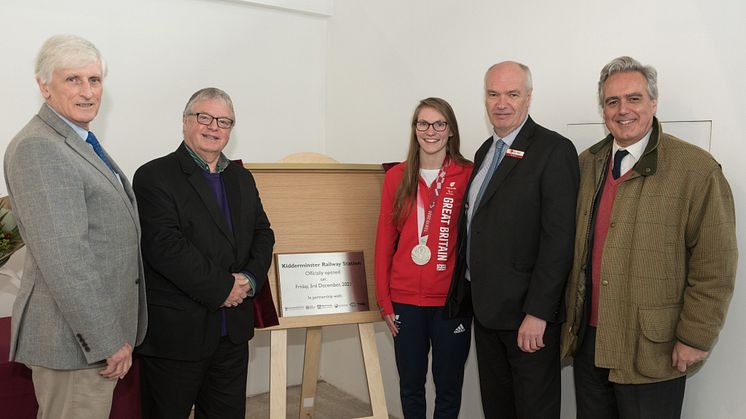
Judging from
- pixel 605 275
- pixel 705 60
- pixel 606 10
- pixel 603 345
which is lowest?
pixel 603 345

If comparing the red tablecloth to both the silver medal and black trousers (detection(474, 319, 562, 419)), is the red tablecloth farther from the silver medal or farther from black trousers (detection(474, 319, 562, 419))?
black trousers (detection(474, 319, 562, 419))

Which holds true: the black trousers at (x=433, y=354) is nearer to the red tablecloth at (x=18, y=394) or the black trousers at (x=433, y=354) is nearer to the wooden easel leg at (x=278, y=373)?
the wooden easel leg at (x=278, y=373)

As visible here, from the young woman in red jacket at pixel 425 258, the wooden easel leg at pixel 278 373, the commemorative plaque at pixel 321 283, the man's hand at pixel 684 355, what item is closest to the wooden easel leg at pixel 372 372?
the commemorative plaque at pixel 321 283

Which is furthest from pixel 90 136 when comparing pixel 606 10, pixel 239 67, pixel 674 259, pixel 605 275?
pixel 239 67

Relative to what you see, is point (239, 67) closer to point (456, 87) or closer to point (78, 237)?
point (456, 87)

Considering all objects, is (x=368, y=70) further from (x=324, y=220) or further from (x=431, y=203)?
(x=431, y=203)

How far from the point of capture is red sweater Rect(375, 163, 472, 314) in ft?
8.39

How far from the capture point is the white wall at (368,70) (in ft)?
7.25

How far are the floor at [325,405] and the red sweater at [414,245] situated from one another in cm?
145

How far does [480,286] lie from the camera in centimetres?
229

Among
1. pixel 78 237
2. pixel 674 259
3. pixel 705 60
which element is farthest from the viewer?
pixel 705 60

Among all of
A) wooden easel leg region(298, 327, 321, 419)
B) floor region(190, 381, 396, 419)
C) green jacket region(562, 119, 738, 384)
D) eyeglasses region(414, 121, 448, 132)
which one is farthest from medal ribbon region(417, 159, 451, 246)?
floor region(190, 381, 396, 419)

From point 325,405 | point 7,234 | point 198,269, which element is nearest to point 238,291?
point 198,269

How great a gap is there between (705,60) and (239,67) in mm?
2783
